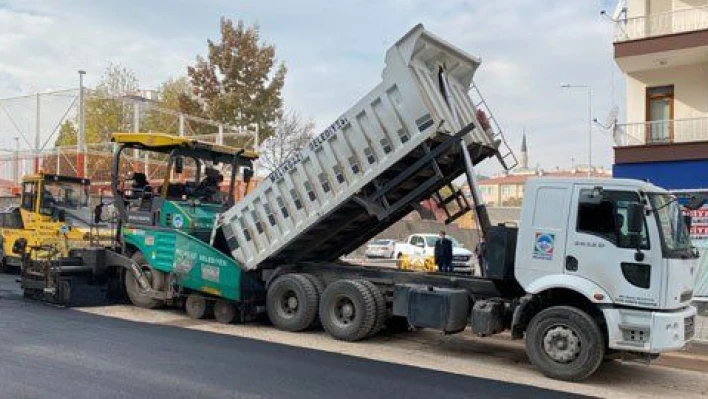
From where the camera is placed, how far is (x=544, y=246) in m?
8.53

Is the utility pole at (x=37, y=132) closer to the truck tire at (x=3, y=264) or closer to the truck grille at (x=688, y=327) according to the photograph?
the truck tire at (x=3, y=264)

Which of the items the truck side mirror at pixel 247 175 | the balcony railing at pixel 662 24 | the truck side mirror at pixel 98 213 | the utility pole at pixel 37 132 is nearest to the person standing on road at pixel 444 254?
A: the truck side mirror at pixel 247 175

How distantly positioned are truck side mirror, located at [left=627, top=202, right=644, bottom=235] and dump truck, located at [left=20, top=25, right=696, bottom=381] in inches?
0.9

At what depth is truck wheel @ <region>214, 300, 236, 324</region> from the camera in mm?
11414

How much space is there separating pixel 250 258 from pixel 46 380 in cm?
433

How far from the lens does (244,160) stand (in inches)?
509

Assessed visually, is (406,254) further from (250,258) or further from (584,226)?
(584,226)

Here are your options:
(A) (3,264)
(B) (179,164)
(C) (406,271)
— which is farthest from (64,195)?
(C) (406,271)

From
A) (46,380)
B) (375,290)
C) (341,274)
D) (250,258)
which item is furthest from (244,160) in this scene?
(46,380)

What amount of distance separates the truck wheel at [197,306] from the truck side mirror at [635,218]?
6861 millimetres

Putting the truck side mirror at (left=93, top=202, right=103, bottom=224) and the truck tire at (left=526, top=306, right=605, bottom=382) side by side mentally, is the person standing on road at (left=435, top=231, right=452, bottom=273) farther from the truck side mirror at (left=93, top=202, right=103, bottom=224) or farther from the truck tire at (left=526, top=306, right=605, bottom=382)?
the truck side mirror at (left=93, top=202, right=103, bottom=224)

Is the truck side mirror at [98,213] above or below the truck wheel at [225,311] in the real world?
above

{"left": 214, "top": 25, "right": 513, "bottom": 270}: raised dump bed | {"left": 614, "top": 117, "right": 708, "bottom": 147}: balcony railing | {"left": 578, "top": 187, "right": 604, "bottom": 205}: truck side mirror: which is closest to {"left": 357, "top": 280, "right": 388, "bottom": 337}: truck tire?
{"left": 214, "top": 25, "right": 513, "bottom": 270}: raised dump bed

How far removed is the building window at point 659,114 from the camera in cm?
1958
